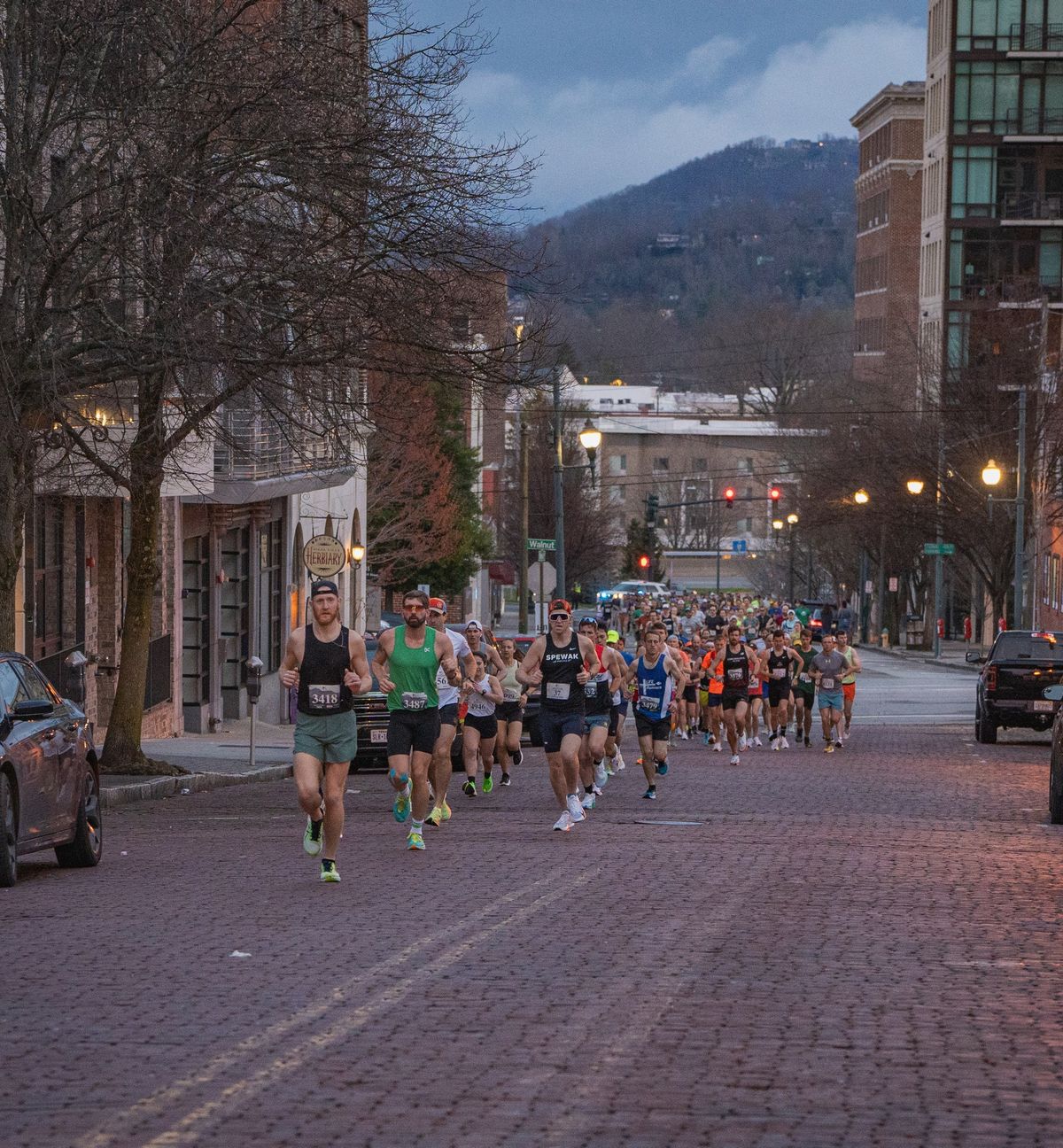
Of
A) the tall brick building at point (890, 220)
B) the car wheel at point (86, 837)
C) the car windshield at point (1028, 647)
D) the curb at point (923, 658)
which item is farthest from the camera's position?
the tall brick building at point (890, 220)

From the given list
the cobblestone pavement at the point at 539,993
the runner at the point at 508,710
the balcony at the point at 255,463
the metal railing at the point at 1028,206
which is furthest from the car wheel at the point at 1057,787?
the metal railing at the point at 1028,206

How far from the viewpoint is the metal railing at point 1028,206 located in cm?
9331

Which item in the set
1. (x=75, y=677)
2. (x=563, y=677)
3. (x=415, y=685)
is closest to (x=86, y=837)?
(x=415, y=685)

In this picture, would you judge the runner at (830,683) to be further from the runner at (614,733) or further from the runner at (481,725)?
the runner at (481,725)

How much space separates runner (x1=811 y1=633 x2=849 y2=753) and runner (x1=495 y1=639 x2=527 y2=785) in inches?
329

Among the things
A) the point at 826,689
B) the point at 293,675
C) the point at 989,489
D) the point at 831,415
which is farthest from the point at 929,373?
the point at 293,675

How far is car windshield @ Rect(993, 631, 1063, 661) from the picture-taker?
34781 mm

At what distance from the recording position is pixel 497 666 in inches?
918

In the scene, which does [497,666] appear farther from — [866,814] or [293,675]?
[293,675]

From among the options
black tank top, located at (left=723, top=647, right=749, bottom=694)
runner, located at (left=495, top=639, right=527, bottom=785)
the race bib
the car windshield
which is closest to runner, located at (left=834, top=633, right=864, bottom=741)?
the car windshield

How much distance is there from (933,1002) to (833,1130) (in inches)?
98.5

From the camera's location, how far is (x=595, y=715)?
783 inches

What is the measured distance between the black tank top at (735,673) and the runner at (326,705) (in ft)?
53.2

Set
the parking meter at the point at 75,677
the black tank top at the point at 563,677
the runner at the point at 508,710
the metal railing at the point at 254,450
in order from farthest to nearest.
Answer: the metal railing at the point at 254,450
the runner at the point at 508,710
the parking meter at the point at 75,677
the black tank top at the point at 563,677
